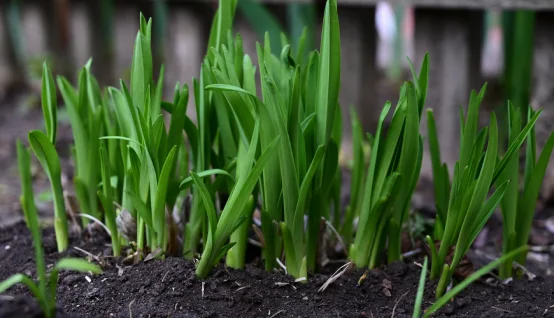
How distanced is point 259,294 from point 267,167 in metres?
0.24

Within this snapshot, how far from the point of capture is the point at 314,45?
2.83 metres

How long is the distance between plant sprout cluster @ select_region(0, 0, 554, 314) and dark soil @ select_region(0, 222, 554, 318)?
38 millimetres

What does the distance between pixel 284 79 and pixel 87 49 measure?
2.70 metres

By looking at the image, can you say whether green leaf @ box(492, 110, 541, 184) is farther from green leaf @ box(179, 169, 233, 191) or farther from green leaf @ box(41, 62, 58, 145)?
green leaf @ box(41, 62, 58, 145)

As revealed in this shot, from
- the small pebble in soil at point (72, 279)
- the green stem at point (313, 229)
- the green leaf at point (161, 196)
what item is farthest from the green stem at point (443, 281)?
the small pebble in soil at point (72, 279)

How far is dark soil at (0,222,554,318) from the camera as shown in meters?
1.22

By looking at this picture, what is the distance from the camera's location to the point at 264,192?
4.43ft

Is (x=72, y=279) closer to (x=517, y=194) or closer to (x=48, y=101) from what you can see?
(x=48, y=101)

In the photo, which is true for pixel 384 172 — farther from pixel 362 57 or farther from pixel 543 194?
pixel 362 57

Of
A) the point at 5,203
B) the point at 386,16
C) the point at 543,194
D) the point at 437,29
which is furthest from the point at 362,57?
the point at 386,16

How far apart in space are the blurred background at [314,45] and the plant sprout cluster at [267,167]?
3.09 feet

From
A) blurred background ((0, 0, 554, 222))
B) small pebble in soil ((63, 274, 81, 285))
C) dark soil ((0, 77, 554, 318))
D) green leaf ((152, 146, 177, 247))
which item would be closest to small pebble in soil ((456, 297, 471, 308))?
dark soil ((0, 77, 554, 318))

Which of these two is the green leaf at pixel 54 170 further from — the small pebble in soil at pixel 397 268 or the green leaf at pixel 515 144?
the green leaf at pixel 515 144

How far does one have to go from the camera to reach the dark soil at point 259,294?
47.9 inches
